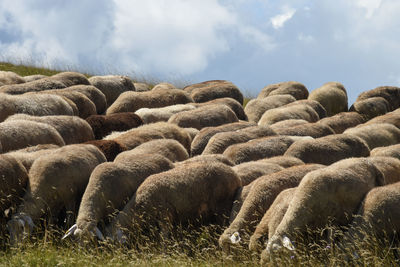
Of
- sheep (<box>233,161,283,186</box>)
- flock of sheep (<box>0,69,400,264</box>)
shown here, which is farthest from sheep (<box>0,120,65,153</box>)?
sheep (<box>233,161,283,186</box>)

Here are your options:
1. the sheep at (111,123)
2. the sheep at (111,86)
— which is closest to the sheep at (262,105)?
the sheep at (111,86)

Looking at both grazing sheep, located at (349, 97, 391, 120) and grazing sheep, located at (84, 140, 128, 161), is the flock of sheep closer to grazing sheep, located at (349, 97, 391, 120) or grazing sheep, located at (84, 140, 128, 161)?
grazing sheep, located at (84, 140, 128, 161)

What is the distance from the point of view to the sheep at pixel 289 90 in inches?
1144

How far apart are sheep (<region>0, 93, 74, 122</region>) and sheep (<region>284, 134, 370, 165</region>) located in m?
7.21

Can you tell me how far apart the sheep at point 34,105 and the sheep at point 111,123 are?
2.79ft

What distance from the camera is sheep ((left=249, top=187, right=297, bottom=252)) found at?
941 centimetres

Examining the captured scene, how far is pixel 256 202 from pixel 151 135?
→ 21.5 ft

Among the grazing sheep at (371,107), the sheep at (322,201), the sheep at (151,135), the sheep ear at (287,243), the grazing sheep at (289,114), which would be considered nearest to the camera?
the sheep ear at (287,243)

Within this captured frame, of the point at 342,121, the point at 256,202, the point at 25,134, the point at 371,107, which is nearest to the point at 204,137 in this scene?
the point at 25,134

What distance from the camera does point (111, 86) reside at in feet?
85.5

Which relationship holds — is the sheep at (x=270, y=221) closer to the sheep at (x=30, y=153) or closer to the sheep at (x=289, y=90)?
the sheep at (x=30, y=153)

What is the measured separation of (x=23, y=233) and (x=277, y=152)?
21.9 ft

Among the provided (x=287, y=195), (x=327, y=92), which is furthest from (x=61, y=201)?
(x=327, y=92)

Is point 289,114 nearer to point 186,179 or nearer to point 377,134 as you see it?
point 377,134
